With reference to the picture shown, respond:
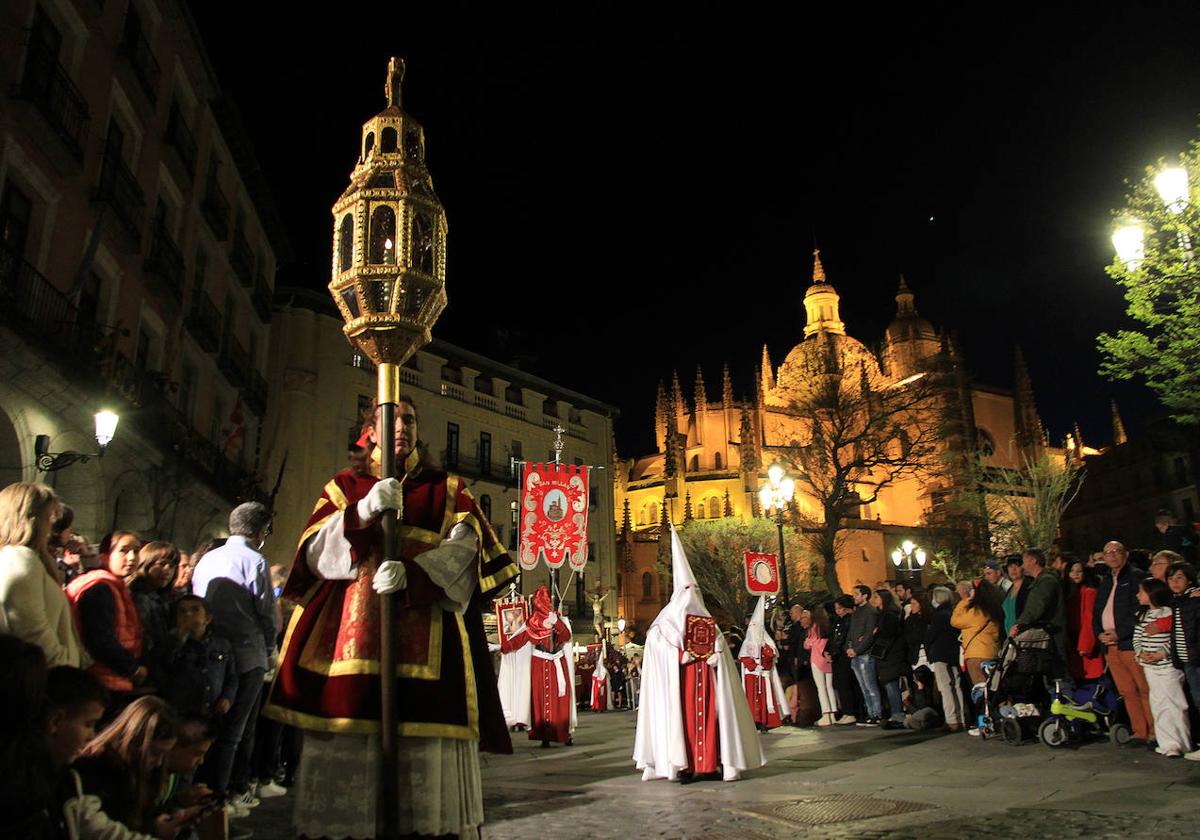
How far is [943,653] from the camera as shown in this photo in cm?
1123

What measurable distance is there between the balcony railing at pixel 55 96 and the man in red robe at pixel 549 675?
423 inches

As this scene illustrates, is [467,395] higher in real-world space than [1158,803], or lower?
higher

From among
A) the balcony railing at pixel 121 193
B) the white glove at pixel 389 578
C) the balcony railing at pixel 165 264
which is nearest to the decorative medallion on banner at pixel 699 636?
the white glove at pixel 389 578

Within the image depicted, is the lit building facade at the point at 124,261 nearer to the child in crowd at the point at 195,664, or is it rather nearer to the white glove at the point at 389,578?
the child in crowd at the point at 195,664

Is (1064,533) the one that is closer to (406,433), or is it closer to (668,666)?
(668,666)

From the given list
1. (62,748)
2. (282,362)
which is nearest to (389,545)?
(62,748)

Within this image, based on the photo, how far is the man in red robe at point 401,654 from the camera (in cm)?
381

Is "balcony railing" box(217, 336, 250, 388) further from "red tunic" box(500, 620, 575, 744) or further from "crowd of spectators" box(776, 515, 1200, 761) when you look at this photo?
"crowd of spectators" box(776, 515, 1200, 761)

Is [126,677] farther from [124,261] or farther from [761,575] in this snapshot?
[124,261]

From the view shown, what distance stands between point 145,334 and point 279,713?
17.7m

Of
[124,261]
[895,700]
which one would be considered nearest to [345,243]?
[895,700]

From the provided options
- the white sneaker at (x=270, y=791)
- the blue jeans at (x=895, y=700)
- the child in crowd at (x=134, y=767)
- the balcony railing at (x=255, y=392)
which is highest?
the balcony railing at (x=255, y=392)

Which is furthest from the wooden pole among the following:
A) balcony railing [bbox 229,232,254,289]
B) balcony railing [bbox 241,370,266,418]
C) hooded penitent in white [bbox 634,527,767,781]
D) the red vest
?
balcony railing [bbox 241,370,266,418]

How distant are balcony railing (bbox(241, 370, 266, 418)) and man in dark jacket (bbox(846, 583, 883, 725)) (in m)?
19.3
